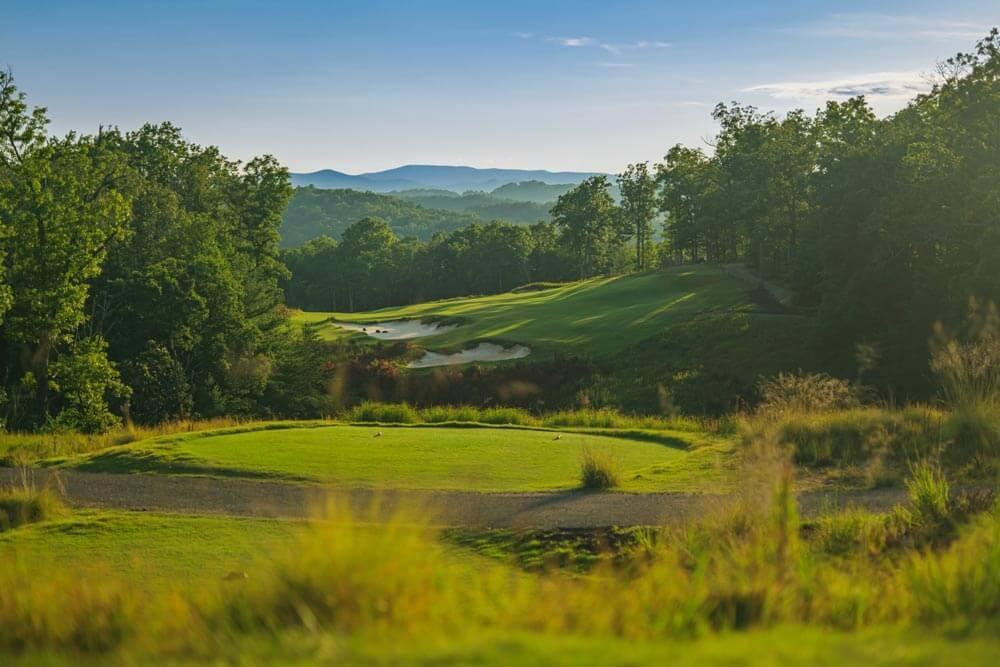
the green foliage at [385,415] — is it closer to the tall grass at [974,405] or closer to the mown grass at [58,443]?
the mown grass at [58,443]

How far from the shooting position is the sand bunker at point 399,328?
57.4 m

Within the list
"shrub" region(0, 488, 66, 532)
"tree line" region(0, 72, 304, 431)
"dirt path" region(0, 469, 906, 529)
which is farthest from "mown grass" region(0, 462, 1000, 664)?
"tree line" region(0, 72, 304, 431)

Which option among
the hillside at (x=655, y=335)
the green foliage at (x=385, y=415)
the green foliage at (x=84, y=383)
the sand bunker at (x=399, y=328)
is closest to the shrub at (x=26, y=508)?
the green foliage at (x=385, y=415)

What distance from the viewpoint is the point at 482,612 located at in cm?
538

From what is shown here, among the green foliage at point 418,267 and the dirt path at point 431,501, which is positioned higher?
the green foliage at point 418,267

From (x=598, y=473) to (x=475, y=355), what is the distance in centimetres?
3415

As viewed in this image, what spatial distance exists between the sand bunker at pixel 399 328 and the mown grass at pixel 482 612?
164 ft

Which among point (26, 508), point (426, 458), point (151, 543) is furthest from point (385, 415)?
point (151, 543)

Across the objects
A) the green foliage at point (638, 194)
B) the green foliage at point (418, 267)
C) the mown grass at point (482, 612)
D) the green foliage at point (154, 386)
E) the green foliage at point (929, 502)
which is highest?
the green foliage at point (638, 194)

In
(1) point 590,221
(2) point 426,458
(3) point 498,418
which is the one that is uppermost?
(1) point 590,221

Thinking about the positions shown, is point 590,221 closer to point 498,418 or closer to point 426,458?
point 498,418

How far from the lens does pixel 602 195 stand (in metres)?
110

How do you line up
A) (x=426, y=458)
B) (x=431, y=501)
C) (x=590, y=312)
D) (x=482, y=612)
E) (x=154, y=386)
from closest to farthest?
(x=482, y=612), (x=431, y=501), (x=426, y=458), (x=154, y=386), (x=590, y=312)

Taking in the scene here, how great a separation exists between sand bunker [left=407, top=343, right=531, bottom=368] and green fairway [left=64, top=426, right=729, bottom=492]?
2694 cm
